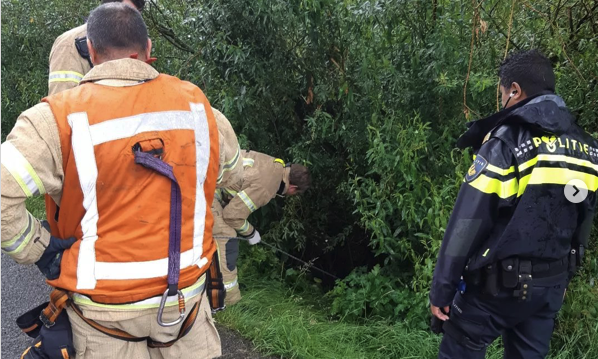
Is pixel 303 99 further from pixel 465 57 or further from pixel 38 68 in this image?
pixel 38 68

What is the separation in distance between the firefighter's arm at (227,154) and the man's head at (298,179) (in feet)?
5.61

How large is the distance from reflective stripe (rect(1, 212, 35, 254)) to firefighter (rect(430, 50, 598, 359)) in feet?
5.82

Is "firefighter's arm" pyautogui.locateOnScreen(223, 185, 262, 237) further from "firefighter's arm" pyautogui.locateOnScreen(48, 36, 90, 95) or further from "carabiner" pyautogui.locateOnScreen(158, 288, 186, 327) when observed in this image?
"carabiner" pyautogui.locateOnScreen(158, 288, 186, 327)

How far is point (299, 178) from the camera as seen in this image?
4.27 m

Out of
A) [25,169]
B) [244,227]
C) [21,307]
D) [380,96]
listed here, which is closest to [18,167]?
[25,169]

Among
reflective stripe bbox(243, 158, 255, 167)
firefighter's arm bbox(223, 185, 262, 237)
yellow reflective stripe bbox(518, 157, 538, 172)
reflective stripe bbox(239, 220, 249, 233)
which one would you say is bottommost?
reflective stripe bbox(239, 220, 249, 233)

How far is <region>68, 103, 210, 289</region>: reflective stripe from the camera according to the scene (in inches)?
72.1

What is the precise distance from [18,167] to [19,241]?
0.29m

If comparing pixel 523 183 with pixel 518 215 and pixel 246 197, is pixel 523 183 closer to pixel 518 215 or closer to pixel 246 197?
pixel 518 215

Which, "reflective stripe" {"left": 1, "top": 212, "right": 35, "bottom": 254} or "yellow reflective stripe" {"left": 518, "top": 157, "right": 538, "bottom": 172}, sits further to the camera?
"yellow reflective stripe" {"left": 518, "top": 157, "right": 538, "bottom": 172}

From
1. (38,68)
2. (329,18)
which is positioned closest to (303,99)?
(329,18)

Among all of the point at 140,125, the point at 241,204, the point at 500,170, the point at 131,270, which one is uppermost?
the point at 500,170

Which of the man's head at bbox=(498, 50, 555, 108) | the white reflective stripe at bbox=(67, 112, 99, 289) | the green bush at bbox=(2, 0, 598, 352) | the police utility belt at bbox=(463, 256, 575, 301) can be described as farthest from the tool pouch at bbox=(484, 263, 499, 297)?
A: the white reflective stripe at bbox=(67, 112, 99, 289)

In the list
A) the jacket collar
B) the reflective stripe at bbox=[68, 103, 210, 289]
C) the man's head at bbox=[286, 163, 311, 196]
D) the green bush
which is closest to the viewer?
the reflective stripe at bbox=[68, 103, 210, 289]
